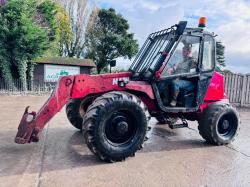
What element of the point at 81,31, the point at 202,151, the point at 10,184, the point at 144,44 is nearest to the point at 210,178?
the point at 202,151

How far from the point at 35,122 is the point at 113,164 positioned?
4.70 feet

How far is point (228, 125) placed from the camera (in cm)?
607

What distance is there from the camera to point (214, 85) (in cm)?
619

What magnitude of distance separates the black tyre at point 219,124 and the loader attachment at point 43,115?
278 cm

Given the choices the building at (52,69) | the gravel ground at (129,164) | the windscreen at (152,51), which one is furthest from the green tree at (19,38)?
the windscreen at (152,51)

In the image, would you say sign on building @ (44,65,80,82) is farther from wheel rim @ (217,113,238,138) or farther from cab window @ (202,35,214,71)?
wheel rim @ (217,113,238,138)

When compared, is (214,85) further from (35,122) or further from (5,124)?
(5,124)

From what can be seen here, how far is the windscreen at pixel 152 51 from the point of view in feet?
18.4

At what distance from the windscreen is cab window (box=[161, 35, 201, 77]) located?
0.77 ft

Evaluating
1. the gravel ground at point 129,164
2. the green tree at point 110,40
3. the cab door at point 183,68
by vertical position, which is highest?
the green tree at point 110,40

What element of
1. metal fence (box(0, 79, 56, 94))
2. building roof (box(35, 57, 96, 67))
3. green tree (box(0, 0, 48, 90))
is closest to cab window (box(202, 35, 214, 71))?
metal fence (box(0, 79, 56, 94))

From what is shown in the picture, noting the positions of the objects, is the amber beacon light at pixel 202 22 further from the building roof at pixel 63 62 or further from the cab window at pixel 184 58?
the building roof at pixel 63 62

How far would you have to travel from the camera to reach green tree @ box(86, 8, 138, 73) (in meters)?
26.4

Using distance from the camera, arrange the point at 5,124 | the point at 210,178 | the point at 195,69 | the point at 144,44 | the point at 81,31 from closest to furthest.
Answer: the point at 210,178 < the point at 195,69 < the point at 144,44 < the point at 5,124 < the point at 81,31
